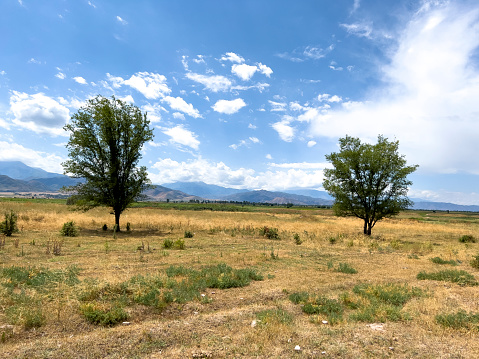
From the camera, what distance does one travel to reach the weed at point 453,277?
1116 centimetres

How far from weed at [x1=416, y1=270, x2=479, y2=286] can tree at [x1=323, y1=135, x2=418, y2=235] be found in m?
19.8

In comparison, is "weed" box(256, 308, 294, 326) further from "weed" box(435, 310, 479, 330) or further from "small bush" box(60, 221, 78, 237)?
"small bush" box(60, 221, 78, 237)

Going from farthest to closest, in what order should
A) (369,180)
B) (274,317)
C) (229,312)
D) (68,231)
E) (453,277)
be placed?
(369,180) < (68,231) < (453,277) < (229,312) < (274,317)

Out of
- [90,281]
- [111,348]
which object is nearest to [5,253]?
[90,281]

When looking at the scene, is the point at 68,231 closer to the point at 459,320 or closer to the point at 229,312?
the point at 229,312

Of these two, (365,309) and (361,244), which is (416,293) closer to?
(365,309)

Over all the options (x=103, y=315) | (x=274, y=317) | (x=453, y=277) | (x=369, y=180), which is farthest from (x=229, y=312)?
(x=369, y=180)

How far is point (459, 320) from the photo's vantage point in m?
6.98

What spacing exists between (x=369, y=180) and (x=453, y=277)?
21368mm

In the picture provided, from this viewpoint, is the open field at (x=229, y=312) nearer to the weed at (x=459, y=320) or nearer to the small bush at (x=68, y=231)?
the weed at (x=459, y=320)

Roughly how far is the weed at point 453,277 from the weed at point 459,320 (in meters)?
4.85

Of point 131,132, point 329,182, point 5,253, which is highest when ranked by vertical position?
point 131,132

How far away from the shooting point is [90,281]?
9.06 meters

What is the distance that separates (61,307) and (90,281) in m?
1.96
